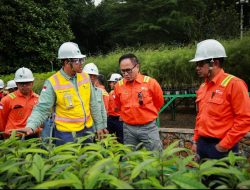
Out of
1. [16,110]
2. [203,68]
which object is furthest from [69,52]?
[16,110]

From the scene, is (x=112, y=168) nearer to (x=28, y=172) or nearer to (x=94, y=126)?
(x=28, y=172)

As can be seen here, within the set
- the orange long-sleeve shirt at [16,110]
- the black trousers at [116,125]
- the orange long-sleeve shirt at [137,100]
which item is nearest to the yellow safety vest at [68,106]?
the orange long-sleeve shirt at [137,100]

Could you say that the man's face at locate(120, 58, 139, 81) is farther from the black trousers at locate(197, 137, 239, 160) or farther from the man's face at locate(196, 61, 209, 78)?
the black trousers at locate(197, 137, 239, 160)

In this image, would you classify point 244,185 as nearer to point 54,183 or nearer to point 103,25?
point 54,183

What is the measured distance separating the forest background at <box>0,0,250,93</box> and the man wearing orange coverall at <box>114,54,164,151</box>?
15.8ft

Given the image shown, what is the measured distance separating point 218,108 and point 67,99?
1.76 m

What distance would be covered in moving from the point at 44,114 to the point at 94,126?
2.45ft

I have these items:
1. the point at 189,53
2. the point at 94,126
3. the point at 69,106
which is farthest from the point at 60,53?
the point at 189,53

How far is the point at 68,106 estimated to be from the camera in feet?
14.7

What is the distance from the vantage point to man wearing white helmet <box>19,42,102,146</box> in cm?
447

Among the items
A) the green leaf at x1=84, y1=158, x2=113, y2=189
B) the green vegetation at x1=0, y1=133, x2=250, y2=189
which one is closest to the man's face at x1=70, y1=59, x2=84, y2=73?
the green vegetation at x1=0, y1=133, x2=250, y2=189

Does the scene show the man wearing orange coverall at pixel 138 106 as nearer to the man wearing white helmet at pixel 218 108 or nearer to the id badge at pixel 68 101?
the id badge at pixel 68 101

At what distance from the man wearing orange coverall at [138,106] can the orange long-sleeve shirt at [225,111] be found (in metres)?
1.39

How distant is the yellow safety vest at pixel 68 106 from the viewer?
4.50 m
